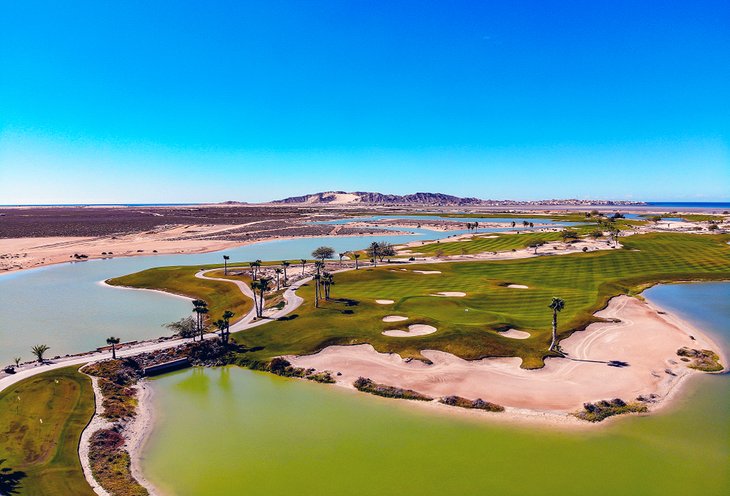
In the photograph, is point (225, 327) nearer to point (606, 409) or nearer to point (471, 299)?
point (471, 299)

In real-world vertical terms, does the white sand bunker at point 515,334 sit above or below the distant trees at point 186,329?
below

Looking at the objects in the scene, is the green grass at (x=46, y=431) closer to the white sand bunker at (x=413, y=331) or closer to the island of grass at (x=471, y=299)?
the island of grass at (x=471, y=299)

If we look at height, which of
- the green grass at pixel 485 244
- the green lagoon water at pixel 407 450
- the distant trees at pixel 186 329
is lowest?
the green lagoon water at pixel 407 450

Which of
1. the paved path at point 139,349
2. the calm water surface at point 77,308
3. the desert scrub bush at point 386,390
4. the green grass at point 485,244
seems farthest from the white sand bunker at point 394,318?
the green grass at point 485,244

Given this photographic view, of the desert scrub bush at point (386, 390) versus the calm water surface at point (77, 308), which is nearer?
the desert scrub bush at point (386, 390)

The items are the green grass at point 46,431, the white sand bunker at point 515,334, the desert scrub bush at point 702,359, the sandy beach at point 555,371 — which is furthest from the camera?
the white sand bunker at point 515,334

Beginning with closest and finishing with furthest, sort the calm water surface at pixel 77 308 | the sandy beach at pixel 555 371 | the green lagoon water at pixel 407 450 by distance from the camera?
the green lagoon water at pixel 407 450
the sandy beach at pixel 555 371
the calm water surface at pixel 77 308
